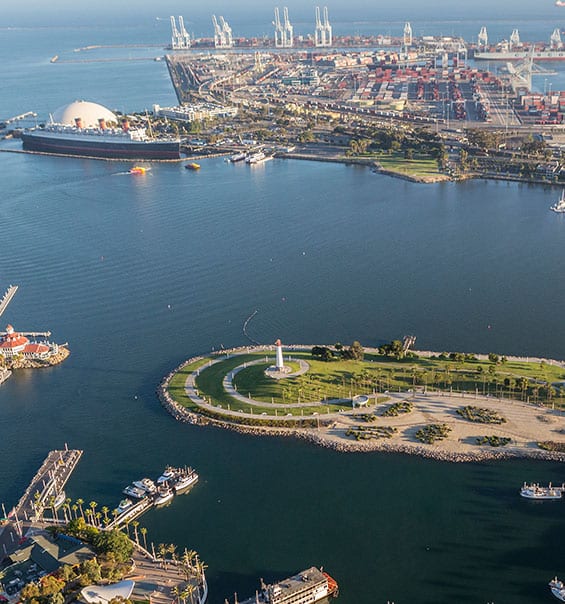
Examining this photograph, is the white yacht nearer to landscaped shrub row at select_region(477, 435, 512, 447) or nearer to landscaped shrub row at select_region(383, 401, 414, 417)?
landscaped shrub row at select_region(477, 435, 512, 447)

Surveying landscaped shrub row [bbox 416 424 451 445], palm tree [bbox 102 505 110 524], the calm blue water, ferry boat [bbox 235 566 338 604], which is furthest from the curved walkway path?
ferry boat [bbox 235 566 338 604]

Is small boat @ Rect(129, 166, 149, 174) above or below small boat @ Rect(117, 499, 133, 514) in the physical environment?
above

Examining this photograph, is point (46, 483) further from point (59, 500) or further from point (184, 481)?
point (184, 481)

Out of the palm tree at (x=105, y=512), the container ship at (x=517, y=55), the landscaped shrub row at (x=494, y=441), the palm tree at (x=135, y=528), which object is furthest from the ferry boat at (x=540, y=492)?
the container ship at (x=517, y=55)

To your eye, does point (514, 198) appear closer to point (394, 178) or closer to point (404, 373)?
point (394, 178)

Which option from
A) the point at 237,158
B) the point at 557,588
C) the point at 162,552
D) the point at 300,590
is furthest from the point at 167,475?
the point at 237,158

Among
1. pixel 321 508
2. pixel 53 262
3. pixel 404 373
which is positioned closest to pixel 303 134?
pixel 53 262
